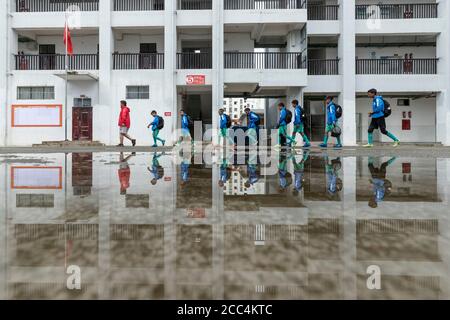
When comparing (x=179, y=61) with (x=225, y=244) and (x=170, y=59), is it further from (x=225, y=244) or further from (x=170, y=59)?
(x=225, y=244)

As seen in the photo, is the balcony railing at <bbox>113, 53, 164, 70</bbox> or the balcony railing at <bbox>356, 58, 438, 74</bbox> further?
the balcony railing at <bbox>356, 58, 438, 74</bbox>

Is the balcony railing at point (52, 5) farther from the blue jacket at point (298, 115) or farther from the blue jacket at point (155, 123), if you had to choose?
the blue jacket at point (298, 115)

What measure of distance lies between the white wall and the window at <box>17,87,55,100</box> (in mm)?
21962

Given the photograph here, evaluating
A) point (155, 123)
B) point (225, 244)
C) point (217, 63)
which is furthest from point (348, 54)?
point (225, 244)

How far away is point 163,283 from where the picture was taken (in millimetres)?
1735

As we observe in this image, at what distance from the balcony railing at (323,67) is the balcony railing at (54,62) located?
1456cm

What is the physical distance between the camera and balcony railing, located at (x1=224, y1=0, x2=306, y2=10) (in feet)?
82.3

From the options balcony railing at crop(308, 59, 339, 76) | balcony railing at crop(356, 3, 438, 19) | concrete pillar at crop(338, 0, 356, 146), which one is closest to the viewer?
concrete pillar at crop(338, 0, 356, 146)

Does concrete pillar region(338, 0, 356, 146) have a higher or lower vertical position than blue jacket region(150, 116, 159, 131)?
higher

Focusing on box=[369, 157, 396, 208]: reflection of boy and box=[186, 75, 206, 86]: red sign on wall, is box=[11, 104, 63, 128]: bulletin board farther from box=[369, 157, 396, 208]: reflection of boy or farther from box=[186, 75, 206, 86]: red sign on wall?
box=[369, 157, 396, 208]: reflection of boy

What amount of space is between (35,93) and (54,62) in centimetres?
259

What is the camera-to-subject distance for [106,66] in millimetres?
25062

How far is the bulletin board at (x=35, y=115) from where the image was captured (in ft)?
83.9

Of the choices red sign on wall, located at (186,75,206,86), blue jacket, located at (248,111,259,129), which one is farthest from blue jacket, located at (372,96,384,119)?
red sign on wall, located at (186,75,206,86)
